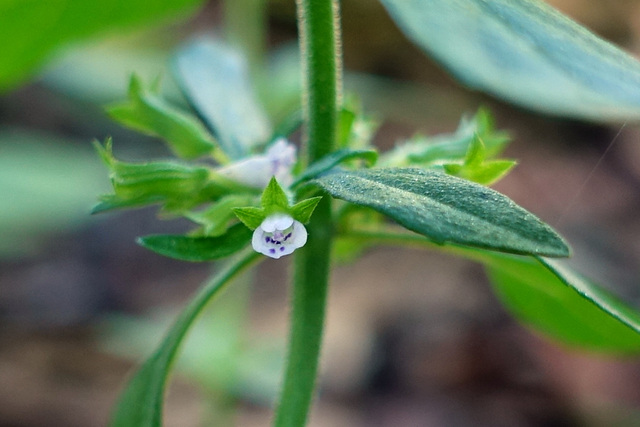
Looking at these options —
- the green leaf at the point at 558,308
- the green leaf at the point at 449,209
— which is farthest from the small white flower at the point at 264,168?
the green leaf at the point at 558,308

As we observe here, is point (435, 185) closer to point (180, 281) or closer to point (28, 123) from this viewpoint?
point (180, 281)

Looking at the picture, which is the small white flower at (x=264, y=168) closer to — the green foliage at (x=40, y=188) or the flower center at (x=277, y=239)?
the flower center at (x=277, y=239)

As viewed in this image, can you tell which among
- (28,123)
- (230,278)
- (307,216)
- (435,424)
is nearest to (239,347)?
(435,424)

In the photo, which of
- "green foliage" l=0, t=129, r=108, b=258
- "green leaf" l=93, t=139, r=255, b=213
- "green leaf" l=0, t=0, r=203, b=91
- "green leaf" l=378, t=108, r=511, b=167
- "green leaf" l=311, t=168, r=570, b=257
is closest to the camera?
"green leaf" l=311, t=168, r=570, b=257

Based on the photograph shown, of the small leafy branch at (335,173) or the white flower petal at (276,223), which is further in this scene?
the white flower petal at (276,223)

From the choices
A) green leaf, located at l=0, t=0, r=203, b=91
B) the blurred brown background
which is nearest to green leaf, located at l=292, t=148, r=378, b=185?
green leaf, located at l=0, t=0, r=203, b=91

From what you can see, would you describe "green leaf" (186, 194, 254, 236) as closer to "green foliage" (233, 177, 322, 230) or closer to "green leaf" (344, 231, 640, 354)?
"green foliage" (233, 177, 322, 230)
